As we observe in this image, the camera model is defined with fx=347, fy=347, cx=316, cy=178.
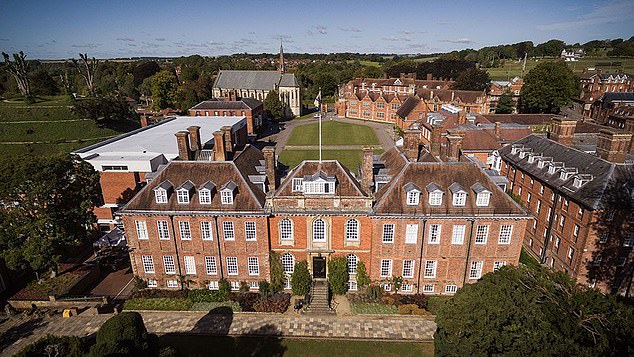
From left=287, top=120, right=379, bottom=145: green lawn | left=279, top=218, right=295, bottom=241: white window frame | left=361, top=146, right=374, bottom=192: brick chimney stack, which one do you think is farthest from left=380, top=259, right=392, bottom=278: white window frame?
left=287, top=120, right=379, bottom=145: green lawn

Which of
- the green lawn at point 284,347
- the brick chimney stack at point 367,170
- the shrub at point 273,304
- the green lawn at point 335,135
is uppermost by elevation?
the brick chimney stack at point 367,170

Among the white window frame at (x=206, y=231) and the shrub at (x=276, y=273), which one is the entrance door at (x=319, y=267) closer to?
the shrub at (x=276, y=273)

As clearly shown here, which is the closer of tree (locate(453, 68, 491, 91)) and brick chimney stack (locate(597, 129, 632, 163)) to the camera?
brick chimney stack (locate(597, 129, 632, 163))

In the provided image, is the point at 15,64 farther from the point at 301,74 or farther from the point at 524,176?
the point at 301,74

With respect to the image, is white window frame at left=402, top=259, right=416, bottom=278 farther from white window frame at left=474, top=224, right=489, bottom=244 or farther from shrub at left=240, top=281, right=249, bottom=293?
shrub at left=240, top=281, right=249, bottom=293

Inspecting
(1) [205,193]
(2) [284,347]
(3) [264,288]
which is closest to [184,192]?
(1) [205,193]

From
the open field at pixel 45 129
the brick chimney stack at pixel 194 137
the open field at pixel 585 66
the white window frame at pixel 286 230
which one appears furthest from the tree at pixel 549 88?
the open field at pixel 45 129
